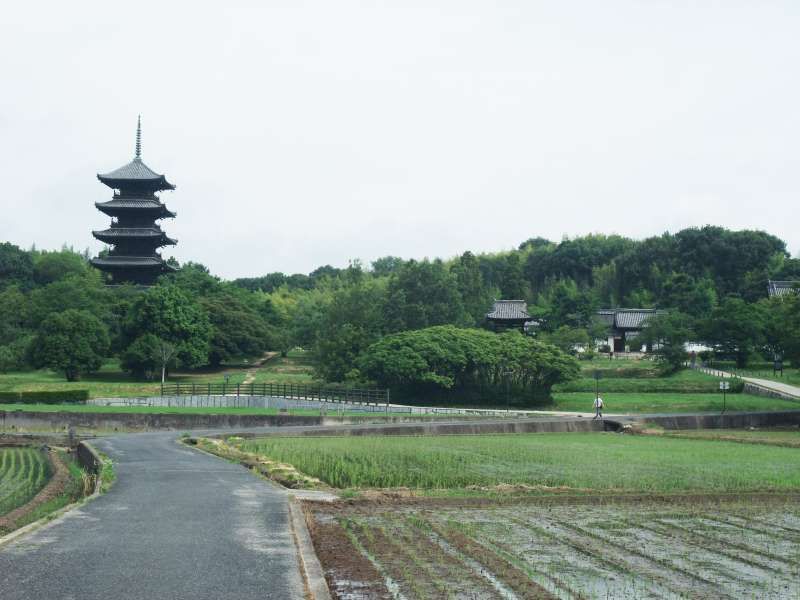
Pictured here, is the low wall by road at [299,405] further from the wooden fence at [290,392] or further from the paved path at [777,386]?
the paved path at [777,386]

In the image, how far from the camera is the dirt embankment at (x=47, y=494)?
1295cm

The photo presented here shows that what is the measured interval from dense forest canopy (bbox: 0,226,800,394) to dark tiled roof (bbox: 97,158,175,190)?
870 centimetres

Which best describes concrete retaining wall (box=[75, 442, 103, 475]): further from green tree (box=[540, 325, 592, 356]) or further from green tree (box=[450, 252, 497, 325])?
green tree (box=[450, 252, 497, 325])

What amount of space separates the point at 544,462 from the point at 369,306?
42572 millimetres

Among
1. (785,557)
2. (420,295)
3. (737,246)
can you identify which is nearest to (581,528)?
(785,557)

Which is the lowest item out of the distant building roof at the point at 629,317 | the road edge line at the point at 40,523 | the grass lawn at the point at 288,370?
the road edge line at the point at 40,523

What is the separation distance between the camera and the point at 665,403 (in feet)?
150

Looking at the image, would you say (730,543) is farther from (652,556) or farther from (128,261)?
(128,261)

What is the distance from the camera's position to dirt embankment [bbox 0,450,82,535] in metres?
12.9

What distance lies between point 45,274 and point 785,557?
9170cm

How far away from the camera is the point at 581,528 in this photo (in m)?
13.1

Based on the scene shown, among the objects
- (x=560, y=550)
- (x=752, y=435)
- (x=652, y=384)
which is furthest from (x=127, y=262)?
(x=560, y=550)

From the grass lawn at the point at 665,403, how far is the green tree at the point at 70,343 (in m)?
31.3

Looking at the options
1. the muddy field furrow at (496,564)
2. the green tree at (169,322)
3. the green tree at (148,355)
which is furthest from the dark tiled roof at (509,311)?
the muddy field furrow at (496,564)
